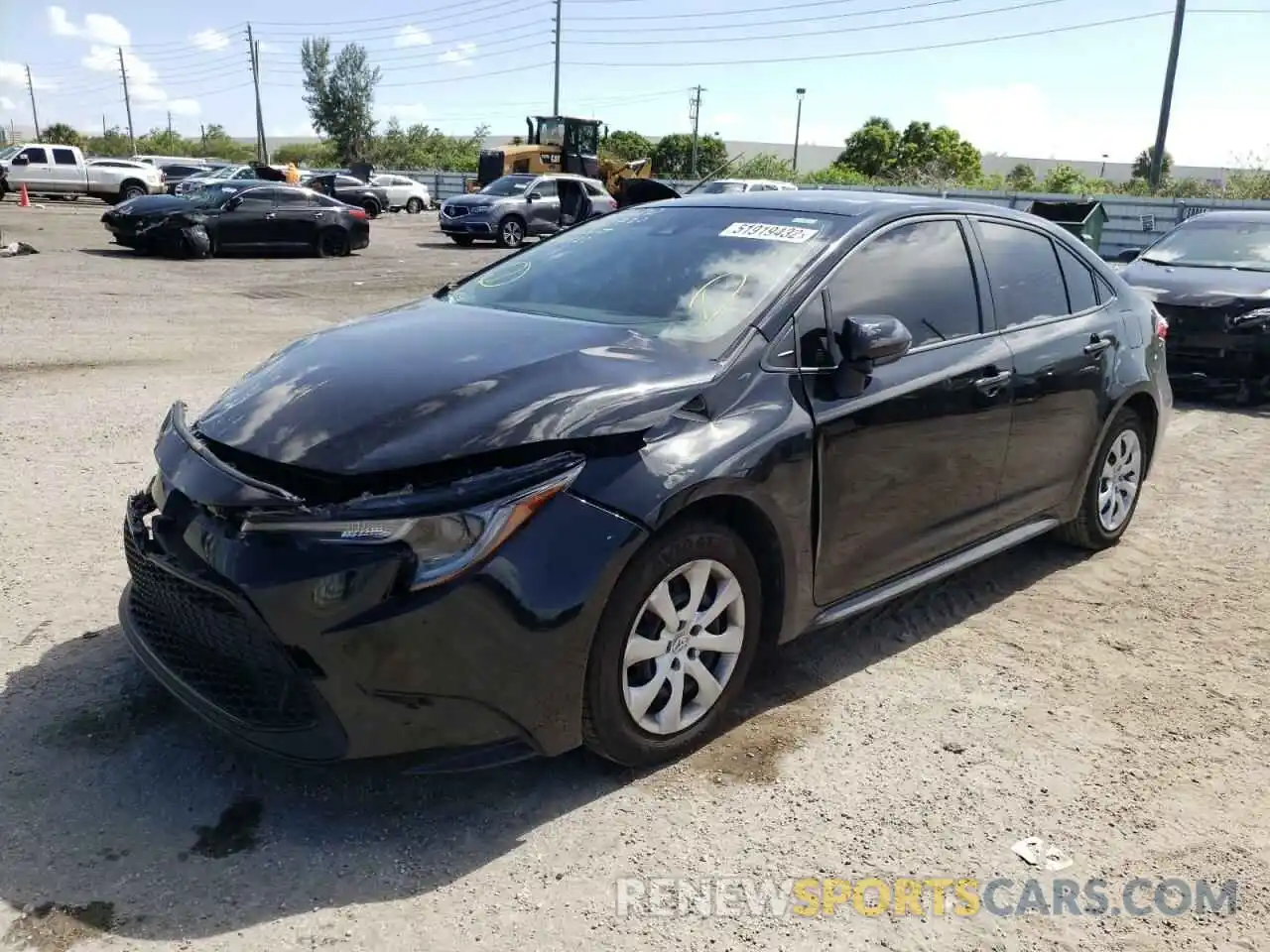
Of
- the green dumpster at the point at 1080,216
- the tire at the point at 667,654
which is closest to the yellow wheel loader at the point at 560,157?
the green dumpster at the point at 1080,216

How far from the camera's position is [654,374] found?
3088 mm

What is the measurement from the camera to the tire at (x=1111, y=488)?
4.96 metres

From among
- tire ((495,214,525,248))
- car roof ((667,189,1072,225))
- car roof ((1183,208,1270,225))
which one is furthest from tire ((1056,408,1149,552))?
tire ((495,214,525,248))

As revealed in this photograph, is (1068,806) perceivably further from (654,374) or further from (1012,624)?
(654,374)

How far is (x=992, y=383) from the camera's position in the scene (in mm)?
4039

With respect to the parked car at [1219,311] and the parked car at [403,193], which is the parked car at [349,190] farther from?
the parked car at [1219,311]

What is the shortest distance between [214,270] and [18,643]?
14598 mm

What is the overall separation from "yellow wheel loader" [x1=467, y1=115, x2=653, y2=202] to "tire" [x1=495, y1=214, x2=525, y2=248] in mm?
9194

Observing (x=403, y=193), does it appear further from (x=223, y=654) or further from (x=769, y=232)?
(x=223, y=654)

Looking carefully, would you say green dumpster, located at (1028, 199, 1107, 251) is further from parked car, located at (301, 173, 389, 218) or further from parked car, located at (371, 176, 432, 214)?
parked car, located at (371, 176, 432, 214)

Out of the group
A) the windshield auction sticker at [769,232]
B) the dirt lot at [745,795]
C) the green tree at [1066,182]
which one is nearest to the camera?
the dirt lot at [745,795]

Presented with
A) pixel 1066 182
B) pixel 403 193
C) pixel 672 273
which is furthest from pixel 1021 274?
pixel 1066 182

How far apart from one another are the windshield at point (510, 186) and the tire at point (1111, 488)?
68.7ft

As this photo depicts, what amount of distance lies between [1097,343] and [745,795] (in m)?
2.86
